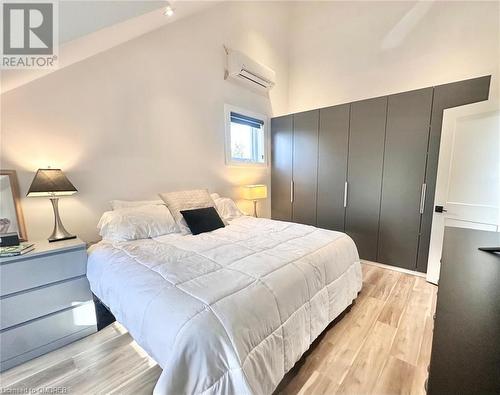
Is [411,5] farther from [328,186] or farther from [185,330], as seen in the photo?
[185,330]

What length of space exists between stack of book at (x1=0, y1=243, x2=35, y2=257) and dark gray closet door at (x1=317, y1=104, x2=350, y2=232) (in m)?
3.26

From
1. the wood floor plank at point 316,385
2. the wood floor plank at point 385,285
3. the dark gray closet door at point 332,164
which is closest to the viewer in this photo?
the wood floor plank at point 316,385

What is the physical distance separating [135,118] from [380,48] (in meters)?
3.52

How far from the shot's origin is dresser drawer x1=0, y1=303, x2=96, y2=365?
4.69 ft

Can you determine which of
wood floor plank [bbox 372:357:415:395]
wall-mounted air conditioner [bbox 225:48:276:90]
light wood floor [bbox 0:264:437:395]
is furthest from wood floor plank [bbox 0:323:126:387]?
wall-mounted air conditioner [bbox 225:48:276:90]

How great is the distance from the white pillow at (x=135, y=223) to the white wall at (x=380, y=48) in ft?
10.6

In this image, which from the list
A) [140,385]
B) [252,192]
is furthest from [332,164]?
[140,385]

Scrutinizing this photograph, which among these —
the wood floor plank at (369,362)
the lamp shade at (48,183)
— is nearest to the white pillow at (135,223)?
the lamp shade at (48,183)

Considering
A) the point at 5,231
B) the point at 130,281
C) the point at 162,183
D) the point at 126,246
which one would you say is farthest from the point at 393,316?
the point at 5,231

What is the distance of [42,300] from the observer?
60.7 inches

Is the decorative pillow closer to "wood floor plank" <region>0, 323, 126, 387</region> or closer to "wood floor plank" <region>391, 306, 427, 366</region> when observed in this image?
"wood floor plank" <region>0, 323, 126, 387</region>

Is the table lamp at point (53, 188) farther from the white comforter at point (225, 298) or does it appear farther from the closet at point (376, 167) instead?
the closet at point (376, 167)

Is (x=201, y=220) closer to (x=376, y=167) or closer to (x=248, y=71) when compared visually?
(x=376, y=167)

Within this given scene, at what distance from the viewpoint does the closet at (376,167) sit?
2.50 meters
